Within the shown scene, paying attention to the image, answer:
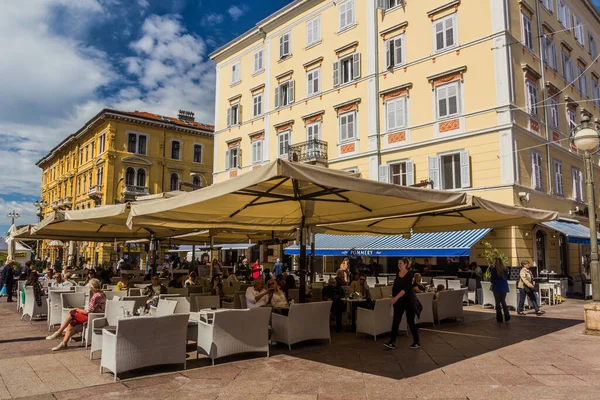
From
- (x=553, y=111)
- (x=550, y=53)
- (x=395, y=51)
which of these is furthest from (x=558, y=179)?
(x=395, y=51)

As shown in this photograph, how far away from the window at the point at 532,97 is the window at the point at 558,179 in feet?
10.1

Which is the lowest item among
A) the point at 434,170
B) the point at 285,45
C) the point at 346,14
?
the point at 434,170

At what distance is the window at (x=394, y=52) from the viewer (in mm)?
20969

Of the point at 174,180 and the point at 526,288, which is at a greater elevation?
the point at 174,180

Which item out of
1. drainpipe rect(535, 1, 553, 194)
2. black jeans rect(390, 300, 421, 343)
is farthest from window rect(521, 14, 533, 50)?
black jeans rect(390, 300, 421, 343)

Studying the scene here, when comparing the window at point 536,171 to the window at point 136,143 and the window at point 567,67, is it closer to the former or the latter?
the window at point 567,67

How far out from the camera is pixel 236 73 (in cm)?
2995

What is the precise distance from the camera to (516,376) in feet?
19.2

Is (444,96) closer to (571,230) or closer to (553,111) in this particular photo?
(553,111)

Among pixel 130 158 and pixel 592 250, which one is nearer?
pixel 592 250

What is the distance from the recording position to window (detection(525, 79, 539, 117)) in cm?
1845

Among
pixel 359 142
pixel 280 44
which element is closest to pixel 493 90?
pixel 359 142

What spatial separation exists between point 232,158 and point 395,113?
1231cm

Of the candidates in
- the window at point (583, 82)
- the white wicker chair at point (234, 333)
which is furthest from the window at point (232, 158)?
the white wicker chair at point (234, 333)
